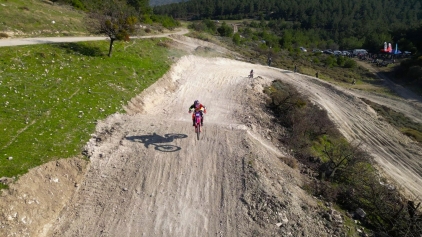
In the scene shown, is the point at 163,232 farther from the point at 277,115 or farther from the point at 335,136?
the point at 335,136

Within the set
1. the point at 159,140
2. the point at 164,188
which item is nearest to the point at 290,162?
the point at 159,140

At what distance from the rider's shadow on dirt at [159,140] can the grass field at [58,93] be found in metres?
2.72

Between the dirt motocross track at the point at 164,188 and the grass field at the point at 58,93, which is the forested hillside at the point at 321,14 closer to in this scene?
the grass field at the point at 58,93

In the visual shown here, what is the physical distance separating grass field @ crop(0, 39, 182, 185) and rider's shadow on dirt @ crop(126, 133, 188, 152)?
8.93 ft

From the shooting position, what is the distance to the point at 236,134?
59.3 feet

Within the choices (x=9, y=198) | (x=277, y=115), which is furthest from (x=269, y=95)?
(x=9, y=198)

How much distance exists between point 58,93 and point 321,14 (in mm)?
156321

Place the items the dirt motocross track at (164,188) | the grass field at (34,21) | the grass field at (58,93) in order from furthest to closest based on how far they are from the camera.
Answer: the grass field at (34,21)
the grass field at (58,93)
the dirt motocross track at (164,188)

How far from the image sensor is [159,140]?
54.8 feet

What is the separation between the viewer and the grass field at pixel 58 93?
13.7 meters

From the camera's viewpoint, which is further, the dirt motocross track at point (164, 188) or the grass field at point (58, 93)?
the grass field at point (58, 93)

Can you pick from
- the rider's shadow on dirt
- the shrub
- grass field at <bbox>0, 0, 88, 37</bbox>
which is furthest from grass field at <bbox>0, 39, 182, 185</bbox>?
the shrub

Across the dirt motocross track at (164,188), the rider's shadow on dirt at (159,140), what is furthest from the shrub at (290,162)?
the rider's shadow on dirt at (159,140)

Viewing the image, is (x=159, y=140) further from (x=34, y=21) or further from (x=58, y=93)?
(x=34, y=21)
